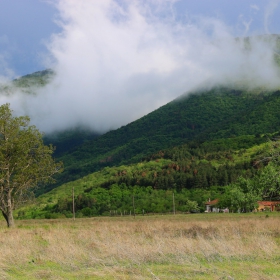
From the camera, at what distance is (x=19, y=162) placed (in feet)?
115

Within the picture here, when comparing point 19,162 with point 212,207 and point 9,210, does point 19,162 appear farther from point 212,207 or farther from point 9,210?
point 212,207

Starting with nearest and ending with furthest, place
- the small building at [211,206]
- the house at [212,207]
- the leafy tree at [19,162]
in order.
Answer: the leafy tree at [19,162] < the house at [212,207] < the small building at [211,206]

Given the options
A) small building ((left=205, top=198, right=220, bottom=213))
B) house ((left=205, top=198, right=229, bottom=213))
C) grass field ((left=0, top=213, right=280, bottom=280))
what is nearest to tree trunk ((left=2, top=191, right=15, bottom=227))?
grass field ((left=0, top=213, right=280, bottom=280))

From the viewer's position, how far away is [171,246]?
54.4 feet

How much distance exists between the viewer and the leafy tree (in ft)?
114

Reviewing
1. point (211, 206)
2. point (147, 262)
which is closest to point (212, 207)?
point (211, 206)

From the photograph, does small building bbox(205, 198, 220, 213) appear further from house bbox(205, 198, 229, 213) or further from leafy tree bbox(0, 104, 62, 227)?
leafy tree bbox(0, 104, 62, 227)

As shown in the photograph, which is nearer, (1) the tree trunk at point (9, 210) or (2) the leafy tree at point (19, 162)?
(1) the tree trunk at point (9, 210)

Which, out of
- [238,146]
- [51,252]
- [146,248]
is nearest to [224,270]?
[146,248]

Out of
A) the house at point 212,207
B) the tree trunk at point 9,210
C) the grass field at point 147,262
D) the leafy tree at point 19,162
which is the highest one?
the leafy tree at point 19,162

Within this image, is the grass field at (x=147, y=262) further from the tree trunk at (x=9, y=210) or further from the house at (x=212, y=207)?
the house at (x=212, y=207)

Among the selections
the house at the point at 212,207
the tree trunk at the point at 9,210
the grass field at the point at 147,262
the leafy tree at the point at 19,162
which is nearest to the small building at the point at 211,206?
the house at the point at 212,207

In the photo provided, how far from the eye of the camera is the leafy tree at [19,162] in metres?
34.6

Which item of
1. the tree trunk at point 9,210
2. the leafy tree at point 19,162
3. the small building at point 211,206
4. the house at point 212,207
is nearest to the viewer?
the tree trunk at point 9,210
